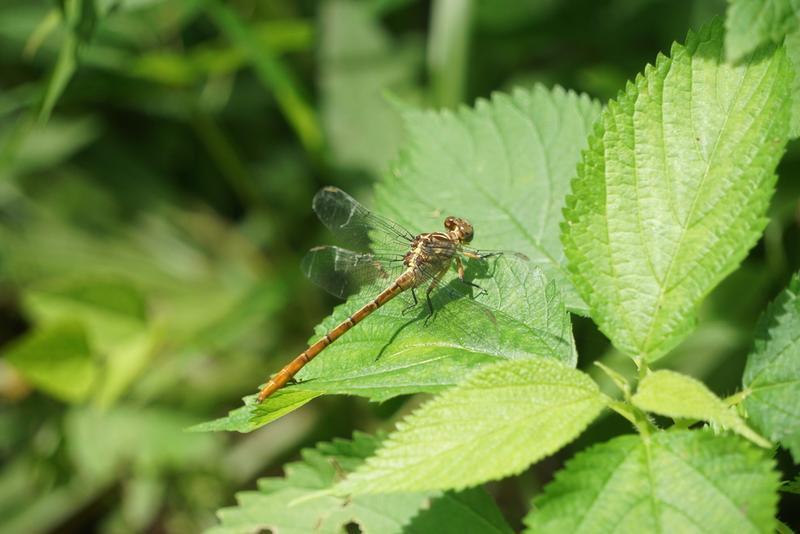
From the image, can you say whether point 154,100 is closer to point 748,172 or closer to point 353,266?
point 353,266

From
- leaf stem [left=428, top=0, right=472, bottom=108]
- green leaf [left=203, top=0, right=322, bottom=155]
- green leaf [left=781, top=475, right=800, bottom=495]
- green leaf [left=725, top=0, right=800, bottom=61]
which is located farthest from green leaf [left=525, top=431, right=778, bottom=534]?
green leaf [left=203, top=0, right=322, bottom=155]

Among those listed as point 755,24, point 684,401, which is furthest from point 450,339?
point 755,24

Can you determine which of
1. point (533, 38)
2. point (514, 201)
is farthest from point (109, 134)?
point (514, 201)

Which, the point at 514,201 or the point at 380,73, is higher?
the point at 380,73

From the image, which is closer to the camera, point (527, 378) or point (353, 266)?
point (527, 378)

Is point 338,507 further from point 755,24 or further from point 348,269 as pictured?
point 755,24

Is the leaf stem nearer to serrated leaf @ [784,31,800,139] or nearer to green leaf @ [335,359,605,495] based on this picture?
serrated leaf @ [784,31,800,139]
